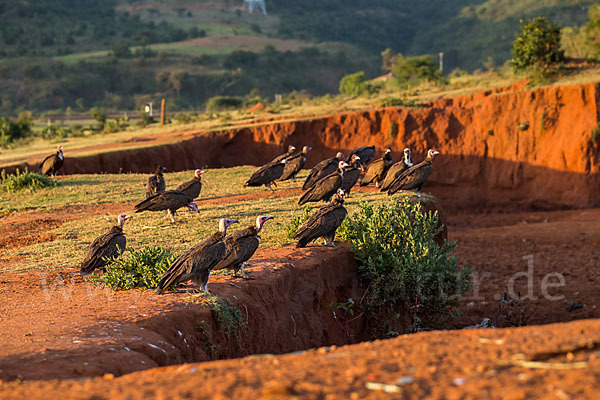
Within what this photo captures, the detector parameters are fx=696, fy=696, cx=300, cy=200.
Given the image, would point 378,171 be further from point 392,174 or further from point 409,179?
point 409,179

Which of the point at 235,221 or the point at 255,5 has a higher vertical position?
the point at 255,5

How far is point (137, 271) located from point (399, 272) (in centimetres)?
423

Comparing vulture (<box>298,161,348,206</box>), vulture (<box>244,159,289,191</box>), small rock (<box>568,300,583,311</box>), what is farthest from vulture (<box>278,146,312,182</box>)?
small rock (<box>568,300,583,311</box>)

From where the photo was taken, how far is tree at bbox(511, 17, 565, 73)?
1192 inches

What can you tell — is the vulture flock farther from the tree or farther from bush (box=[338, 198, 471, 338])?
the tree

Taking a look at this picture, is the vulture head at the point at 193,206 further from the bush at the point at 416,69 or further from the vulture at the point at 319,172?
the bush at the point at 416,69

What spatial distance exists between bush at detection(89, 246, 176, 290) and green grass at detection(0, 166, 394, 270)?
173 centimetres

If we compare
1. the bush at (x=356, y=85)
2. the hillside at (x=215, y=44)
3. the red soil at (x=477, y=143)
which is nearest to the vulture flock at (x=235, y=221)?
the red soil at (x=477, y=143)

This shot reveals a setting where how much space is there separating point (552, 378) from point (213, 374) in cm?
224

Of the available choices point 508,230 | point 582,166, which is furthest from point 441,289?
point 582,166

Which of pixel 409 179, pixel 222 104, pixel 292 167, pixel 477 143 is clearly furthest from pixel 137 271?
pixel 222 104

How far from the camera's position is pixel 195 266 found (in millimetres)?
8242

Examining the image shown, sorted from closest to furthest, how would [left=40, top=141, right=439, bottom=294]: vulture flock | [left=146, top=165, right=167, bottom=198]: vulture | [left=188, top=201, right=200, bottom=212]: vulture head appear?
1. [left=40, top=141, right=439, bottom=294]: vulture flock
2. [left=188, top=201, right=200, bottom=212]: vulture head
3. [left=146, top=165, right=167, bottom=198]: vulture

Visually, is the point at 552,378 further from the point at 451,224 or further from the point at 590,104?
the point at 590,104
